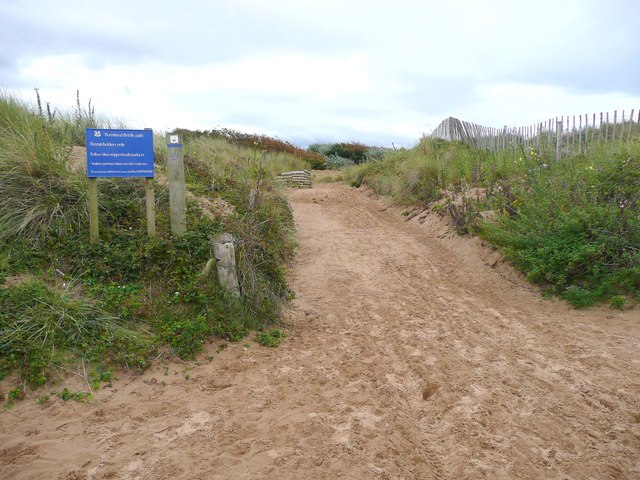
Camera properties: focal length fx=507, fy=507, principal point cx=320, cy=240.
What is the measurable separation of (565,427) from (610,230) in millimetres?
4023

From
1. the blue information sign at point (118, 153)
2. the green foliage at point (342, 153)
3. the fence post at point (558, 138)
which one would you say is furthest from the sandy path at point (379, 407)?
the green foliage at point (342, 153)

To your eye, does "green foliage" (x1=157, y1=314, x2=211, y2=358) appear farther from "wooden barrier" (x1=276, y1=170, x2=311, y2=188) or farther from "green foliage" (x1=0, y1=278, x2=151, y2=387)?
"wooden barrier" (x1=276, y1=170, x2=311, y2=188)

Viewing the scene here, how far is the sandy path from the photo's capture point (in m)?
3.21

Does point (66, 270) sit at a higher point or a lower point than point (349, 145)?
→ lower

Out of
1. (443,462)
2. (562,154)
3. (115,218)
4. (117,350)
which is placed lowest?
(443,462)

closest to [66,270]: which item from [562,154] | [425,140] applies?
[562,154]

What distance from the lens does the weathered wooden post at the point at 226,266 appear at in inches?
214

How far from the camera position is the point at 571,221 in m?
6.78

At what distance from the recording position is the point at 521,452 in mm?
3344

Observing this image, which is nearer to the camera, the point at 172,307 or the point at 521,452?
the point at 521,452

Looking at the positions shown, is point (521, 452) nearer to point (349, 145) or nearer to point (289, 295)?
point (289, 295)

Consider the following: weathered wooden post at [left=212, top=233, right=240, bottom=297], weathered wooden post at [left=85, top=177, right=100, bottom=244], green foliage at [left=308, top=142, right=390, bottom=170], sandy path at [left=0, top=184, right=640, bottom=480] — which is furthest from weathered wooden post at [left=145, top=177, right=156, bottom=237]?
green foliage at [left=308, top=142, right=390, bottom=170]

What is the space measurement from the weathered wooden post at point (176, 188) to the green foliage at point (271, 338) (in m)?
1.62

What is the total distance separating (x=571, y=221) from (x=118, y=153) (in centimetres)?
576
